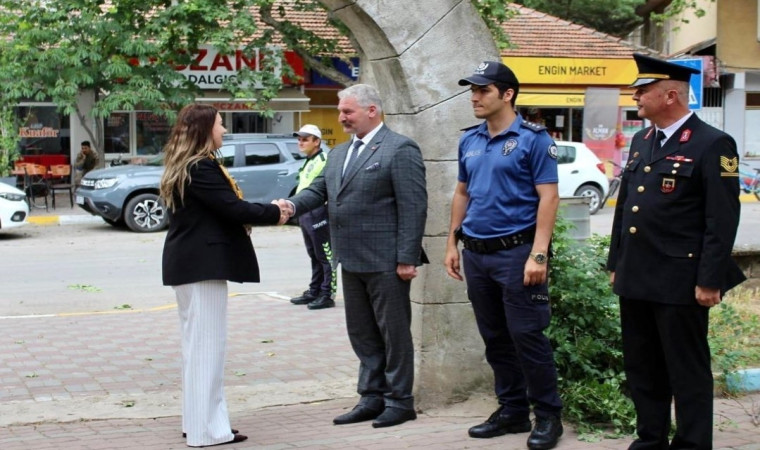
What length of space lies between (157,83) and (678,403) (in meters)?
19.8

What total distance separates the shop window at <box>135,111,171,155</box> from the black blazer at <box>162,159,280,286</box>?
72.5ft

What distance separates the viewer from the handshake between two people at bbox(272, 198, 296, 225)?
587 centimetres

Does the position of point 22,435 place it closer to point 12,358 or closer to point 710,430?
point 12,358

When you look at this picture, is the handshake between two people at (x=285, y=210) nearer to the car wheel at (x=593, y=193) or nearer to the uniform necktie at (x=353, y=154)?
the uniform necktie at (x=353, y=154)

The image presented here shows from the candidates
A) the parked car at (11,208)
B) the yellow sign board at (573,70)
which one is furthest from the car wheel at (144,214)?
the yellow sign board at (573,70)

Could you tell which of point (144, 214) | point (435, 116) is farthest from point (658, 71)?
point (144, 214)

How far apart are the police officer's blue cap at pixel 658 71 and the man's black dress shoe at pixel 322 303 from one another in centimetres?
601

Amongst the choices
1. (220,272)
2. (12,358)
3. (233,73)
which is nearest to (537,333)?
(220,272)

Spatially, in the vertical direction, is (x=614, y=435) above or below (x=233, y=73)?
below

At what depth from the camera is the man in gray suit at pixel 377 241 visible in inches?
228

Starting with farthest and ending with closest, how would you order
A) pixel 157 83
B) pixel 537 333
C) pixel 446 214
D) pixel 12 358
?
pixel 157 83, pixel 12 358, pixel 446 214, pixel 537 333

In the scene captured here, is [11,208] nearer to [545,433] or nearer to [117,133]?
[117,133]

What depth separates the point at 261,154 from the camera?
787 inches

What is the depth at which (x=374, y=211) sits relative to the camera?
584 centimetres
